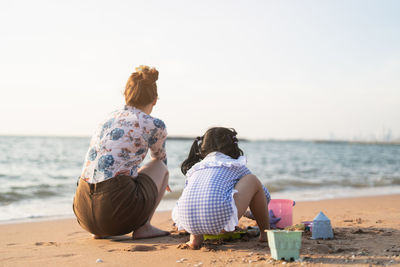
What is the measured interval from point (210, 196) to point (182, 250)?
0.52 meters

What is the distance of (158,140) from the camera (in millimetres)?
3031

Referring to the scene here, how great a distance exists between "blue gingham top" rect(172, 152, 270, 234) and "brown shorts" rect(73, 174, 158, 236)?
0.37m

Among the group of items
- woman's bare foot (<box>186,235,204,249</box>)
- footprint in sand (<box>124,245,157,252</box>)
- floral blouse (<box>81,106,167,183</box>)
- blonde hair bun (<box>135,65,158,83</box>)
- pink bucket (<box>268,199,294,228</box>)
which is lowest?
footprint in sand (<box>124,245,157,252</box>)

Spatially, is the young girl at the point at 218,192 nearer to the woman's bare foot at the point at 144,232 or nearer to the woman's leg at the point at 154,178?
the woman's leg at the point at 154,178

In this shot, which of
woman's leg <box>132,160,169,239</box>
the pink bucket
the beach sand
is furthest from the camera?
the pink bucket

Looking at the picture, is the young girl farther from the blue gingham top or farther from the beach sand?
the beach sand

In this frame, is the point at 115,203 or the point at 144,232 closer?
the point at 115,203

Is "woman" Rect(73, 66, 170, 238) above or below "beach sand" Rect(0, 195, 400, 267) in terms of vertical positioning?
above

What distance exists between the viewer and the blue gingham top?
259 cm

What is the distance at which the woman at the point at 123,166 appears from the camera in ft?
9.36

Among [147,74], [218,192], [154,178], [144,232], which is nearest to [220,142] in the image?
[218,192]

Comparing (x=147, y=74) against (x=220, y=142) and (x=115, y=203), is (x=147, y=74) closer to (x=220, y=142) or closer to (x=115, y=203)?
(x=220, y=142)

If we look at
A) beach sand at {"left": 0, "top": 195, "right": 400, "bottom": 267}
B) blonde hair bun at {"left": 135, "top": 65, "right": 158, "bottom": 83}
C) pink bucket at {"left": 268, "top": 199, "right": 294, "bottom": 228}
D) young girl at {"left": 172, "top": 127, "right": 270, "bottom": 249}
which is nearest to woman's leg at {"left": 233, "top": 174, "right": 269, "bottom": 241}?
young girl at {"left": 172, "top": 127, "right": 270, "bottom": 249}

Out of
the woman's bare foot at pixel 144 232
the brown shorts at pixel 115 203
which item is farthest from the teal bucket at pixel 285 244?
the woman's bare foot at pixel 144 232
